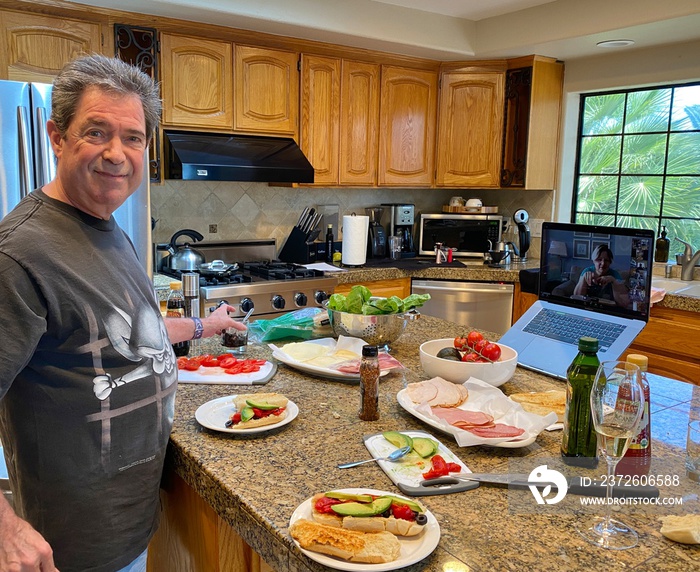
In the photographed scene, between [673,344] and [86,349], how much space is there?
10.4 feet

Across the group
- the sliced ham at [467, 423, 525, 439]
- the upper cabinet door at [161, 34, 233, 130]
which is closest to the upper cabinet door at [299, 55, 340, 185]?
the upper cabinet door at [161, 34, 233, 130]

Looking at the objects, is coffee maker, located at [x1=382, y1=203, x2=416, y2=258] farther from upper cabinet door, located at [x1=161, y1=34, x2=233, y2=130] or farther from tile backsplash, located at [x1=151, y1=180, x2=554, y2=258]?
upper cabinet door, located at [x1=161, y1=34, x2=233, y2=130]

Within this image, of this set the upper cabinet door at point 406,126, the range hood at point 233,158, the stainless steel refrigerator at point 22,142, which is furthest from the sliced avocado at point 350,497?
the upper cabinet door at point 406,126

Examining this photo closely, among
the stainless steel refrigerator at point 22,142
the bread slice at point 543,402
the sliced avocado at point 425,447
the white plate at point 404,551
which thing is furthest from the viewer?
the stainless steel refrigerator at point 22,142

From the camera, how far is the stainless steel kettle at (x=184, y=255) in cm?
368

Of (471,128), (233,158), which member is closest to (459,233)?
(471,128)

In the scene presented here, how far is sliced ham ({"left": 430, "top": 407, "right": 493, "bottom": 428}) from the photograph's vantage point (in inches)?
56.1

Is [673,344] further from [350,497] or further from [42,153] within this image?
[42,153]

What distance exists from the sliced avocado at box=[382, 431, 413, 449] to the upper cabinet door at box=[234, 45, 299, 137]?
287 centimetres

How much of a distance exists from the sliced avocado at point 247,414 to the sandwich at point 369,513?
39 cm

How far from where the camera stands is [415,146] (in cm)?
459

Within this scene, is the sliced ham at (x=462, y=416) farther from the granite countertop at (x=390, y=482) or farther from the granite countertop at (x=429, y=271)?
the granite countertop at (x=429, y=271)

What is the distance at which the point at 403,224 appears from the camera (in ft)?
15.6

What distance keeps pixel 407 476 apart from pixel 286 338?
1039mm
